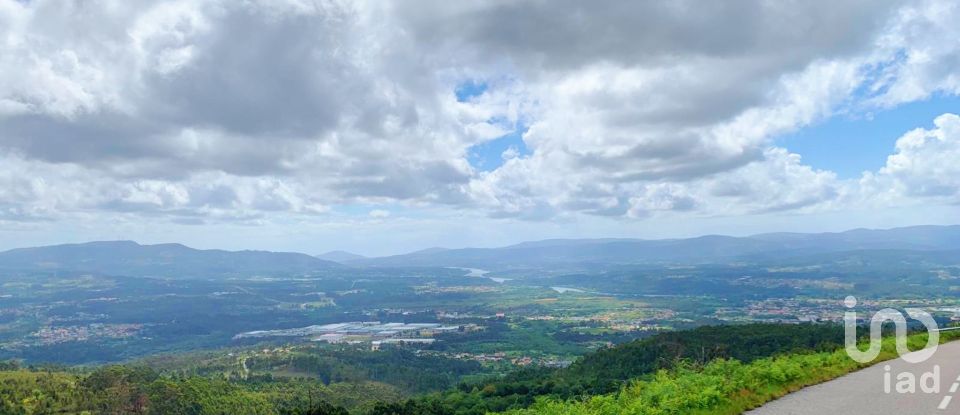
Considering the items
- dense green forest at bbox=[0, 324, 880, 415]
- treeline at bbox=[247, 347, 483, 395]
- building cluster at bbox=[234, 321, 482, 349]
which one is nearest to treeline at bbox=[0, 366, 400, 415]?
dense green forest at bbox=[0, 324, 880, 415]

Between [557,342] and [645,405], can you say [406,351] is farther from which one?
[645,405]

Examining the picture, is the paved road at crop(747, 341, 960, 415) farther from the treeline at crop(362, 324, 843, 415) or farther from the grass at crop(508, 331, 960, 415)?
the treeline at crop(362, 324, 843, 415)

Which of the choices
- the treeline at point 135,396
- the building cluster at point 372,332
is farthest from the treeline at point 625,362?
the building cluster at point 372,332

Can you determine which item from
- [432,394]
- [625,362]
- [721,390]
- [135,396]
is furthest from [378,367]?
[721,390]

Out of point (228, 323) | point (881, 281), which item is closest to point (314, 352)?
point (228, 323)

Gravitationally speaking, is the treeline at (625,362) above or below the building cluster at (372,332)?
above

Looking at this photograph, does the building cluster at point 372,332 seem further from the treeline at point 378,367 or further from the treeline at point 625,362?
the treeline at point 625,362

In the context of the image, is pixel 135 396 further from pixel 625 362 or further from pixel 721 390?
pixel 721 390

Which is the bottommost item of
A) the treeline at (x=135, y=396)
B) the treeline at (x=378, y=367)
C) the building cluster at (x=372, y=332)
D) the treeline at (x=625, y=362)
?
the building cluster at (x=372, y=332)
